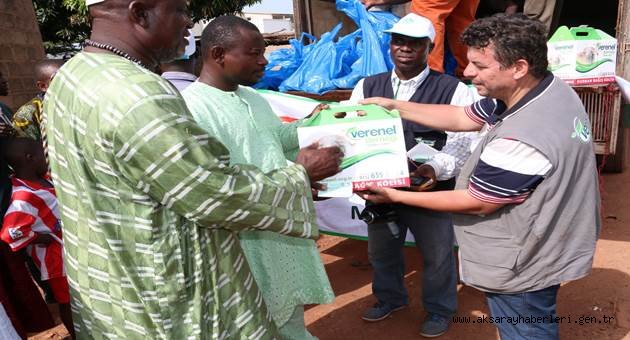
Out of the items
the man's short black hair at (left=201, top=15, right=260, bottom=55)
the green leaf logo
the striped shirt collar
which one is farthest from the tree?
the green leaf logo

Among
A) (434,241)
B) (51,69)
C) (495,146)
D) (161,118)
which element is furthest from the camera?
(51,69)

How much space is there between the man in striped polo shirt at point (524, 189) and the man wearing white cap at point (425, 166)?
679 millimetres

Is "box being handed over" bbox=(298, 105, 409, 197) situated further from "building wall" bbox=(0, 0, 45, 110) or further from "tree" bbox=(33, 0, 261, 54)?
"tree" bbox=(33, 0, 261, 54)

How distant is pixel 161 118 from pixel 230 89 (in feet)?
2.90

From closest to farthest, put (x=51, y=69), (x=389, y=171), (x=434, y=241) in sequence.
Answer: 1. (x=389, y=171)
2. (x=434, y=241)
3. (x=51, y=69)

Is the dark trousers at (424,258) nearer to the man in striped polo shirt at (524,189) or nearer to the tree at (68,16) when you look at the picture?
the man in striped polo shirt at (524,189)

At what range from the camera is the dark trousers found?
2771 mm

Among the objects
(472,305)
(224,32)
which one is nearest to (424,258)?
(472,305)

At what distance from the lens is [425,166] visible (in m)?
2.41

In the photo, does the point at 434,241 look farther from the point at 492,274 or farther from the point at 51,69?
the point at 51,69

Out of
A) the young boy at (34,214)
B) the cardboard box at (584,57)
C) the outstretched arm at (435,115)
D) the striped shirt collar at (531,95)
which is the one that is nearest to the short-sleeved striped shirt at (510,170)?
the striped shirt collar at (531,95)

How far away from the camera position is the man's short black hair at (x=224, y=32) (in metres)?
1.82

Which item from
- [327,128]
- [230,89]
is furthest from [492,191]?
[230,89]

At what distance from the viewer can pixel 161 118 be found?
1058mm
